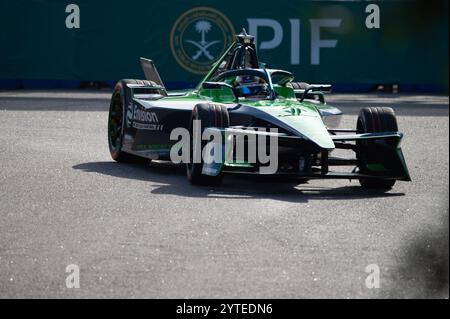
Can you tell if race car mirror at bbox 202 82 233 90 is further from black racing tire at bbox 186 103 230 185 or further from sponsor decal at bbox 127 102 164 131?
black racing tire at bbox 186 103 230 185

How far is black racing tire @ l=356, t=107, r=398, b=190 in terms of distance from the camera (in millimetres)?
8719

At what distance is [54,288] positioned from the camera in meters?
4.77

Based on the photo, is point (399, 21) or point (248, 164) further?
point (248, 164)

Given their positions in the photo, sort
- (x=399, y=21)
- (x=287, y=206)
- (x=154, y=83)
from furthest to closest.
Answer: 1. (x=154, y=83)
2. (x=287, y=206)
3. (x=399, y=21)

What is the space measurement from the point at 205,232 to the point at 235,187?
2350 millimetres

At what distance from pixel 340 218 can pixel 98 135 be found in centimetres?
676

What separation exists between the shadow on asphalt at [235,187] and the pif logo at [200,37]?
11.2m

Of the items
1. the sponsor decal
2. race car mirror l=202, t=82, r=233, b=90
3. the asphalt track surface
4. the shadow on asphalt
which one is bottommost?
the shadow on asphalt

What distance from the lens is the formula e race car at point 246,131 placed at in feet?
27.4

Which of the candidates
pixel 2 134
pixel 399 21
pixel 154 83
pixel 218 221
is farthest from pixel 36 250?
pixel 2 134

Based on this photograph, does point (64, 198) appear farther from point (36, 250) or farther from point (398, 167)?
point (398, 167)

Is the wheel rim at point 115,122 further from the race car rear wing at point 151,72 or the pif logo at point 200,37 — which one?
the pif logo at point 200,37

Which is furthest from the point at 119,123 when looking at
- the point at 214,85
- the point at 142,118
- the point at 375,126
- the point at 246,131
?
the point at 375,126

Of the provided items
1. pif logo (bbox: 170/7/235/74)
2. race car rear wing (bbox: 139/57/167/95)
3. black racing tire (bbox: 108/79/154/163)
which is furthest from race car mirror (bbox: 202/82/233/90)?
pif logo (bbox: 170/7/235/74)
